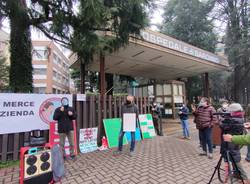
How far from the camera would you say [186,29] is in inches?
681

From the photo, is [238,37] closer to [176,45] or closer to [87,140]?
[176,45]

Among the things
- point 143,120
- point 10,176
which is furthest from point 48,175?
point 143,120

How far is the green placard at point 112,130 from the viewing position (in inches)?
248

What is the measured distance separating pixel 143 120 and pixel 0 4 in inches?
236

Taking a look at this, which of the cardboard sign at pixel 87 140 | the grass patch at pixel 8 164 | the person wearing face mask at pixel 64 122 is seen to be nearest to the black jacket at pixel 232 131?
the person wearing face mask at pixel 64 122

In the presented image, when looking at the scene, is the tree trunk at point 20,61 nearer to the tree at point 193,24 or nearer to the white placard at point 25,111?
the white placard at point 25,111

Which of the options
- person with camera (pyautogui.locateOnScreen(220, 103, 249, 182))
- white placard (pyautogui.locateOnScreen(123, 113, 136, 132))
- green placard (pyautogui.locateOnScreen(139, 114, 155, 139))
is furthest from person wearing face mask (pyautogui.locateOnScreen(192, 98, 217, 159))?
green placard (pyautogui.locateOnScreen(139, 114, 155, 139))

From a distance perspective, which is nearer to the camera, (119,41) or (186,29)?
(119,41)

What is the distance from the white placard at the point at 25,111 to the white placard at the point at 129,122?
2.06 meters

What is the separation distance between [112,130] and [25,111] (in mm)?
2890

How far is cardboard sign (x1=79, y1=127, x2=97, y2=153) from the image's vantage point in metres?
5.73

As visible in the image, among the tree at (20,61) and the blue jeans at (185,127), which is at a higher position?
the tree at (20,61)

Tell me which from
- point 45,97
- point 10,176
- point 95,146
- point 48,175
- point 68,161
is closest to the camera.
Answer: point 48,175

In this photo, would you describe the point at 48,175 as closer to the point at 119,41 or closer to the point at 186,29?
the point at 119,41
